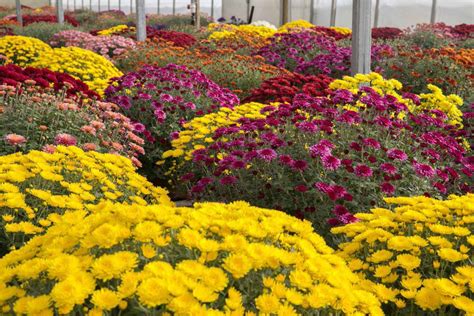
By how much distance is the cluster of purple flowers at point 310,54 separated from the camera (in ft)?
31.9

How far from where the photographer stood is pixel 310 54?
36.4ft

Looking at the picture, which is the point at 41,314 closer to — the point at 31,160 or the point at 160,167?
the point at 31,160

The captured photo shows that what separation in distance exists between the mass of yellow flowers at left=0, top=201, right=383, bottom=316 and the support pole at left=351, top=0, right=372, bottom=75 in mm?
5264

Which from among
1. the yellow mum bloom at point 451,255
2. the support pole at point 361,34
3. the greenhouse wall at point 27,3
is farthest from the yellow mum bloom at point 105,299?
the greenhouse wall at point 27,3

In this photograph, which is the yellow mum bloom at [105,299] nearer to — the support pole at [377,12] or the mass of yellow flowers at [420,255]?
the mass of yellow flowers at [420,255]

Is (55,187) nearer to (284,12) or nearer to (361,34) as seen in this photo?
(361,34)

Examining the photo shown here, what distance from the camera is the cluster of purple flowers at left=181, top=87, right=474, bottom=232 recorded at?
3617 mm

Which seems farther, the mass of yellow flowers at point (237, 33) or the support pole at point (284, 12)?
the support pole at point (284, 12)

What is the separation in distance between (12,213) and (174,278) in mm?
1597

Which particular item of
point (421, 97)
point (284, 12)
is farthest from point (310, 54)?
point (284, 12)

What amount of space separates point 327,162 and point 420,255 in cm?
114

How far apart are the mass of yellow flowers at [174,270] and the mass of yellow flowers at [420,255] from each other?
11.6 inches

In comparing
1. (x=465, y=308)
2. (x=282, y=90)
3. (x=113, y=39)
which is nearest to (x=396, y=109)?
(x=282, y=90)

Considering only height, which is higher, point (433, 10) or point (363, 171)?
point (433, 10)
